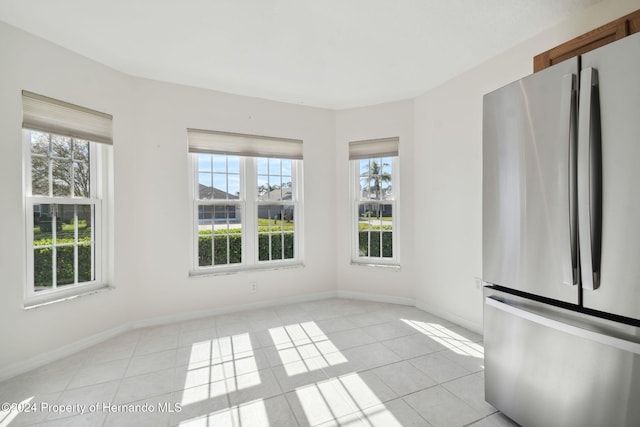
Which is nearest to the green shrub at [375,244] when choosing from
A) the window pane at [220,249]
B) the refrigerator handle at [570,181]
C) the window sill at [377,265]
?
the window sill at [377,265]

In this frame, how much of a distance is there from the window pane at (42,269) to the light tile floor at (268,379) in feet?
2.25

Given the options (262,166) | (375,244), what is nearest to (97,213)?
(262,166)

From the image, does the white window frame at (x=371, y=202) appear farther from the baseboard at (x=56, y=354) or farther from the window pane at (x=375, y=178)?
the baseboard at (x=56, y=354)

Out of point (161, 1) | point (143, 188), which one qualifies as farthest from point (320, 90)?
point (143, 188)

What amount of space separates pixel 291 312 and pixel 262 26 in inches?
121

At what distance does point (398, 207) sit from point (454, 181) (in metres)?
0.87

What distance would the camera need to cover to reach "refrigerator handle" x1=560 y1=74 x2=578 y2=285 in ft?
4.53

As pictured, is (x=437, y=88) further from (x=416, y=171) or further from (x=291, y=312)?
(x=291, y=312)

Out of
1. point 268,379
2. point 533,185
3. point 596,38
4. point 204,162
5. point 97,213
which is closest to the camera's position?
point 533,185

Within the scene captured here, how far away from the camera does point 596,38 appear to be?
173cm

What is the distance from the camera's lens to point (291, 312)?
368cm

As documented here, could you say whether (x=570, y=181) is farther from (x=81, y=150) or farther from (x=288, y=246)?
(x=81, y=150)

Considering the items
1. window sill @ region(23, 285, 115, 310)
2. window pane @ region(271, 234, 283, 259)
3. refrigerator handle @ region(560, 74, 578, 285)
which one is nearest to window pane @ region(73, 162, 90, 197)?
window sill @ region(23, 285, 115, 310)

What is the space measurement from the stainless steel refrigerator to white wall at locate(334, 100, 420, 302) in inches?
81.9
